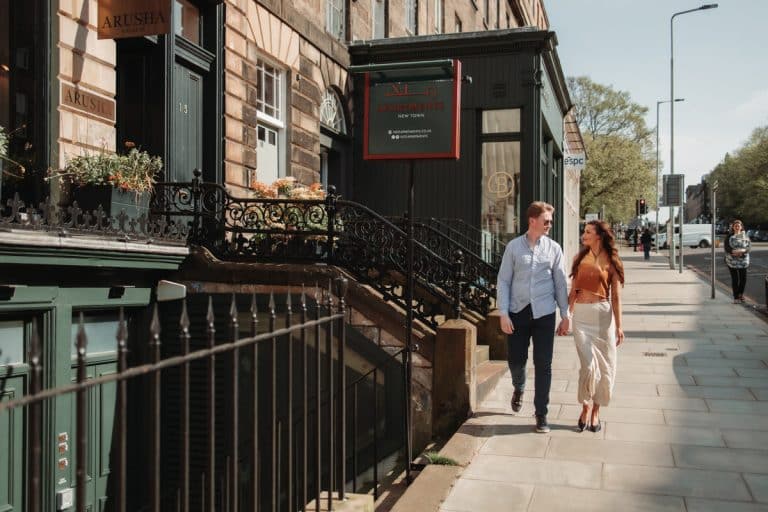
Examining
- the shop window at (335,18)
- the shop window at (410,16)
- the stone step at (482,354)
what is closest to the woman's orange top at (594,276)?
the stone step at (482,354)

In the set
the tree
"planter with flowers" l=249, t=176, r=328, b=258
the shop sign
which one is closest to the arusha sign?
"planter with flowers" l=249, t=176, r=328, b=258

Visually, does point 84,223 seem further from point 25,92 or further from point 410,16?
point 410,16

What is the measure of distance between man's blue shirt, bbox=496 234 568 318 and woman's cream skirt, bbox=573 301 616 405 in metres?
0.20

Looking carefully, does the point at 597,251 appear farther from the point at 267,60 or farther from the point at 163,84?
the point at 267,60

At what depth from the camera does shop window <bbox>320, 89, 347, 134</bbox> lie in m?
14.4

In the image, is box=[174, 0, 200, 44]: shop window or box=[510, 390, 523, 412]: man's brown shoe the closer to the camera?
box=[510, 390, 523, 412]: man's brown shoe

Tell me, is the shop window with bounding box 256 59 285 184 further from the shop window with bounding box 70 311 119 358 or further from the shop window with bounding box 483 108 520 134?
the shop window with bounding box 483 108 520 134

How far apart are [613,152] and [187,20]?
164 ft

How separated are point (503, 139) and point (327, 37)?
4.26 metres

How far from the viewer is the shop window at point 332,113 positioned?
1438 cm

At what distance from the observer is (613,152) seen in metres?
55.7

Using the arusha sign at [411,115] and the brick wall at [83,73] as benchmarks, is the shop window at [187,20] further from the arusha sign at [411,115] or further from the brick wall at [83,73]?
the arusha sign at [411,115]

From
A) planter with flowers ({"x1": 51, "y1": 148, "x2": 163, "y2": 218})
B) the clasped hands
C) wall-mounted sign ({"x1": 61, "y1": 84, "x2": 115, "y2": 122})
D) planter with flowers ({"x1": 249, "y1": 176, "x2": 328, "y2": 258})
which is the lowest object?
the clasped hands

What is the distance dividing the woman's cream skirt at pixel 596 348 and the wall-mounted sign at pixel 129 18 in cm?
528
